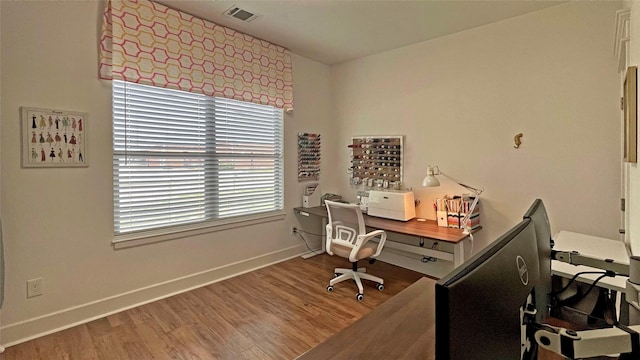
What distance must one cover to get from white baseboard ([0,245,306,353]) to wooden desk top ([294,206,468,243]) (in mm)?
1208

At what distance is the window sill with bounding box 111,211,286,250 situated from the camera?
2619mm

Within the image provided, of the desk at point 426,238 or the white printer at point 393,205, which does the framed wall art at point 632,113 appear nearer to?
the desk at point 426,238

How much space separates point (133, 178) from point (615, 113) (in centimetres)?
393

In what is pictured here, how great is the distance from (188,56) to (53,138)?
1.26 m

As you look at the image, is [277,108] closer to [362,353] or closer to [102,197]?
[102,197]

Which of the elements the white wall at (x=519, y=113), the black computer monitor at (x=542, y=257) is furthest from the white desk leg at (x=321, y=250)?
the black computer monitor at (x=542, y=257)

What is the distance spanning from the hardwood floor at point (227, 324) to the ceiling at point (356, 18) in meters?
2.60

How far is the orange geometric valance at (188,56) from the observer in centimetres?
242

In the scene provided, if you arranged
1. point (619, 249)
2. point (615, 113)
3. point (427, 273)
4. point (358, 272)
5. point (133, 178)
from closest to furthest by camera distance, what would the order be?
point (619, 249) < point (615, 113) < point (133, 178) < point (358, 272) < point (427, 273)

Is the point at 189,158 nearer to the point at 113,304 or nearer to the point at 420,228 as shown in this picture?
the point at 113,304

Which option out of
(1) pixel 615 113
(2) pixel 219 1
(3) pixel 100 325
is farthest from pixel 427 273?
(2) pixel 219 1

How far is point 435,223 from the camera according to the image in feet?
10.5

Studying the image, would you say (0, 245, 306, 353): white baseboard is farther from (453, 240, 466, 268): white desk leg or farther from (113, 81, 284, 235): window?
(453, 240, 466, 268): white desk leg

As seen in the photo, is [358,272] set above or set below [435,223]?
below
